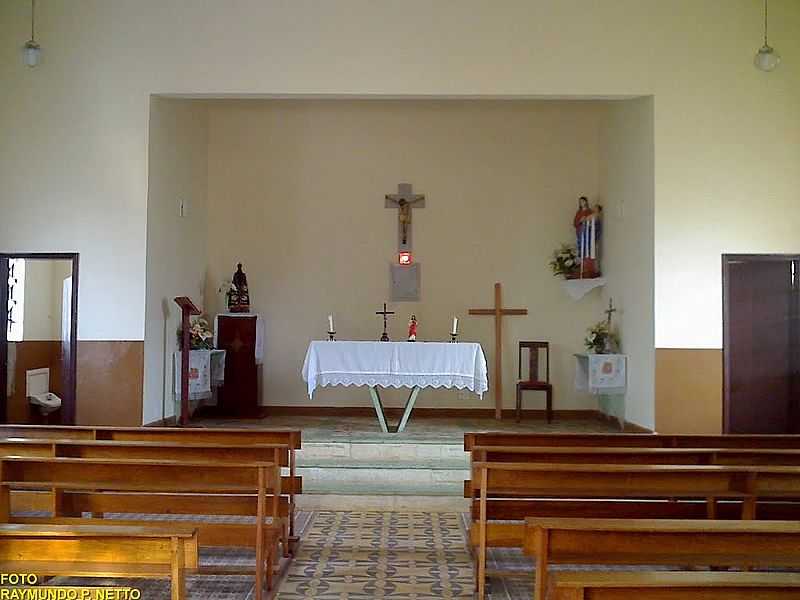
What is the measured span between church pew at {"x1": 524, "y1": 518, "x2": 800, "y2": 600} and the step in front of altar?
10.9ft

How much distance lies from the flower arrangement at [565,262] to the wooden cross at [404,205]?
178 centimetres

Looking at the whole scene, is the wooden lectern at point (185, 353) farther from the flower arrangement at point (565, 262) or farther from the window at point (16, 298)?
the flower arrangement at point (565, 262)

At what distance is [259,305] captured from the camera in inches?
420

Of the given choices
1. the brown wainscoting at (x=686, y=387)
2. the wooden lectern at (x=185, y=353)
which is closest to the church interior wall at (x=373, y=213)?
the wooden lectern at (x=185, y=353)

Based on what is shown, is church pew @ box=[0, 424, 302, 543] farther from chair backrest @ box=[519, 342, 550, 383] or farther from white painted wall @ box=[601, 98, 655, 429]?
chair backrest @ box=[519, 342, 550, 383]

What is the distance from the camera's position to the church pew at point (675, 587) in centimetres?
A: 238

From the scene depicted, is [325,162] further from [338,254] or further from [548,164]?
[548,164]

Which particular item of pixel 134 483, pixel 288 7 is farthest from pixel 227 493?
pixel 288 7

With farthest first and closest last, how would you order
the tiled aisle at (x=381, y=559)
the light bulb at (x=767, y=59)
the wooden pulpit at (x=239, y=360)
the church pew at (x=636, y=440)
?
the wooden pulpit at (x=239, y=360) < the light bulb at (x=767, y=59) < the church pew at (x=636, y=440) < the tiled aisle at (x=381, y=559)

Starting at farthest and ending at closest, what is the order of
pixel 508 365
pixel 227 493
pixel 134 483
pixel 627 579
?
pixel 508 365 → pixel 227 493 → pixel 134 483 → pixel 627 579

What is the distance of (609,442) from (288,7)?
553 cm

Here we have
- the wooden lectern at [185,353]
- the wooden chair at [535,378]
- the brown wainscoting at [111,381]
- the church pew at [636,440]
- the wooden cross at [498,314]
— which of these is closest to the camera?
the church pew at [636,440]

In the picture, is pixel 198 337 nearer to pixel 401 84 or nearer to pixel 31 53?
pixel 31 53

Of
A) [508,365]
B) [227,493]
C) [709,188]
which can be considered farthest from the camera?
[508,365]
